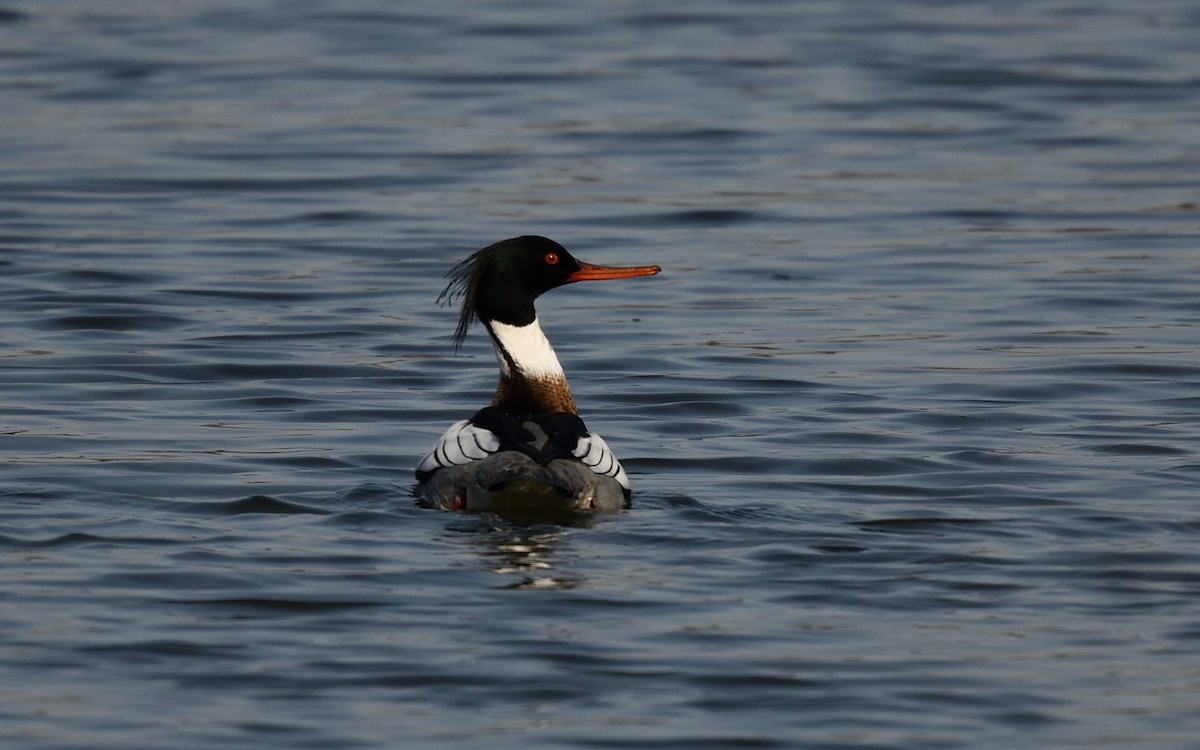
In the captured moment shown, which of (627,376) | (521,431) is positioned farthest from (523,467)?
(627,376)

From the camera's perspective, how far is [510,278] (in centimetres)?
1052

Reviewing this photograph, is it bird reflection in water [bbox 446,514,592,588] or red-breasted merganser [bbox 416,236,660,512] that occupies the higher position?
red-breasted merganser [bbox 416,236,660,512]

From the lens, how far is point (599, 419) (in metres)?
12.3

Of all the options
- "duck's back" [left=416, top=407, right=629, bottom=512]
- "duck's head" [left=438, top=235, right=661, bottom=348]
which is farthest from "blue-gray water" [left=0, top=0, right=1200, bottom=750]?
"duck's head" [left=438, top=235, right=661, bottom=348]

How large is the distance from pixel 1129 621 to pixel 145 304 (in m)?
8.98

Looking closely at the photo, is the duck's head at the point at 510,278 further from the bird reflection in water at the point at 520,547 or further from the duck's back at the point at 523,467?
the bird reflection in water at the point at 520,547

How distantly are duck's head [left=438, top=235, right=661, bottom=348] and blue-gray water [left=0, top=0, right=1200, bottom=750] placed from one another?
0.98 m

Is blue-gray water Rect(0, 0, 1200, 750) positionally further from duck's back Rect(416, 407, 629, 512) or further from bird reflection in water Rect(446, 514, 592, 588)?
duck's back Rect(416, 407, 629, 512)

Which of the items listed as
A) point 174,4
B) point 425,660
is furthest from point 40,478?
point 174,4

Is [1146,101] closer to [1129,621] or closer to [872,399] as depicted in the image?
[872,399]

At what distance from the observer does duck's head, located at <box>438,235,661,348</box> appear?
10484 millimetres

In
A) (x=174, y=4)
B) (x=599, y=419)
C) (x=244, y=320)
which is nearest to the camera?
(x=599, y=419)

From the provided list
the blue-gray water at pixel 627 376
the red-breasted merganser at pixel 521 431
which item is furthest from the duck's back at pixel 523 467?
the blue-gray water at pixel 627 376

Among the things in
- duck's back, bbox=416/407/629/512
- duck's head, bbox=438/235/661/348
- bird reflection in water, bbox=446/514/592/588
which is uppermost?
duck's head, bbox=438/235/661/348
